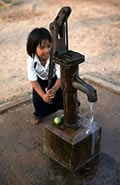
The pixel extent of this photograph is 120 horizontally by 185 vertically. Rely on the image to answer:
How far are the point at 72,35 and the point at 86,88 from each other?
359 centimetres

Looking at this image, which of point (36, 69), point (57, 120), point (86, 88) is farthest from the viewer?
point (36, 69)

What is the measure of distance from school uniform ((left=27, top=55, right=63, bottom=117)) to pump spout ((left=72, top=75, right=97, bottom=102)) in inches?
27.6

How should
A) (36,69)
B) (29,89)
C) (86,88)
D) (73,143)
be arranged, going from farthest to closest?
(29,89), (36,69), (73,143), (86,88)

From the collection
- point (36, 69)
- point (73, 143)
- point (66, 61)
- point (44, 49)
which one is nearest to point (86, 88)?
point (66, 61)

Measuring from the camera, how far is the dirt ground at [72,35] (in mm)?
3832

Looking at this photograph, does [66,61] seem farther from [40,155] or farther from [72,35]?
[72,35]

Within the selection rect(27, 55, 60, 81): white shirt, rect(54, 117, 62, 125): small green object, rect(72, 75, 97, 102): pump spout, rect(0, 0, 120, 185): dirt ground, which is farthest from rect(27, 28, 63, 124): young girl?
rect(72, 75, 97, 102): pump spout

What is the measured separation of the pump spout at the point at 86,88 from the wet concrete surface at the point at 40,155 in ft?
2.04

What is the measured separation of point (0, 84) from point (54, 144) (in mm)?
1759

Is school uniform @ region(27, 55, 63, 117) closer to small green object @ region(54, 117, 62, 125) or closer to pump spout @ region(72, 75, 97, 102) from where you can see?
small green object @ region(54, 117, 62, 125)

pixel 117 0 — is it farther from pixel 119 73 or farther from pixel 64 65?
pixel 64 65

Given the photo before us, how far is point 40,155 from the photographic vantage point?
7.72 ft

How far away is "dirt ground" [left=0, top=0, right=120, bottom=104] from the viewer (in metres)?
3.83

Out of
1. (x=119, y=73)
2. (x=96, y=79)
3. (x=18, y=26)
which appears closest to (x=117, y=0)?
(x=18, y=26)
